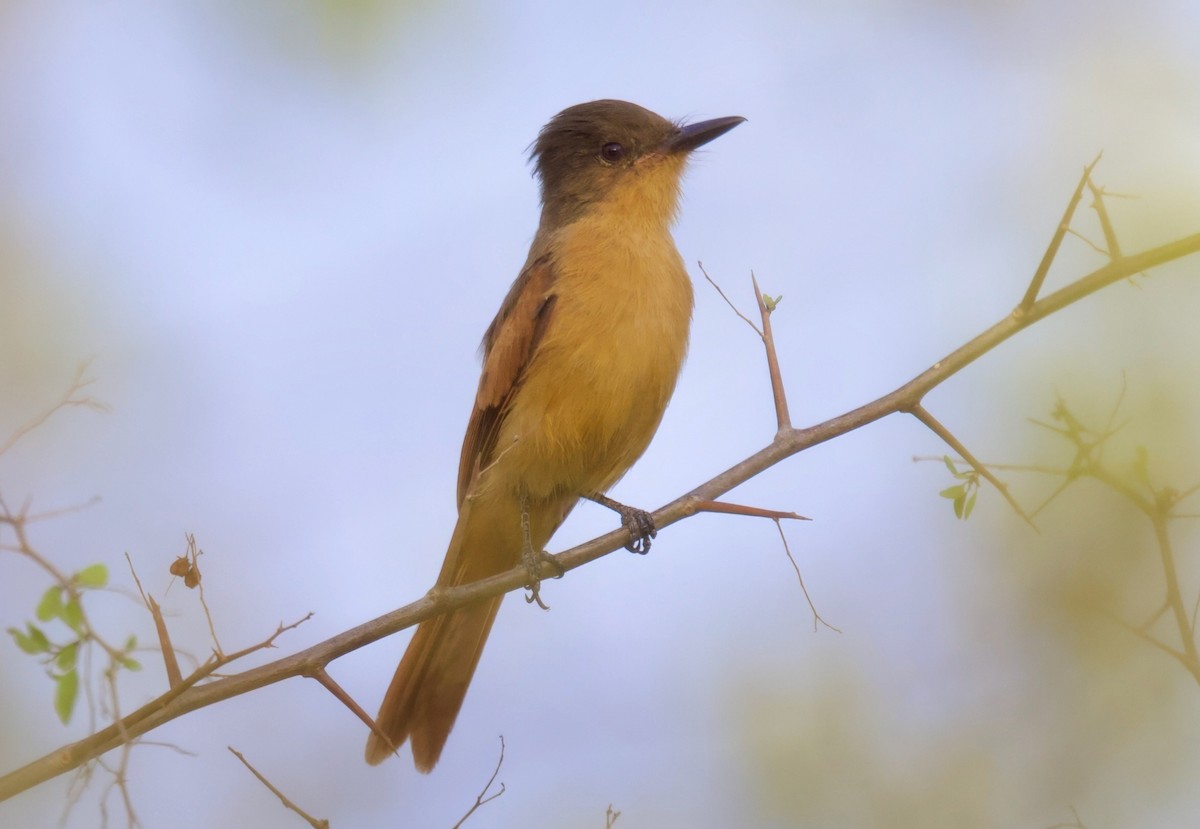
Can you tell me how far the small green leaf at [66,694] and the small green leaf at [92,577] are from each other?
0.17m

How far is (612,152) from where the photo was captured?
5.51 metres

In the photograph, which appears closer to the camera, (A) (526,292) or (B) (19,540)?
(B) (19,540)

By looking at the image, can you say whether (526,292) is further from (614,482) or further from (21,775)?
(21,775)

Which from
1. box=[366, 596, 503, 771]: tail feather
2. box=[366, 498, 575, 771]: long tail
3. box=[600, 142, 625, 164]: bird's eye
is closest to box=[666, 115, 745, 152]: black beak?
box=[600, 142, 625, 164]: bird's eye

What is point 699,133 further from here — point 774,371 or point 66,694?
point 66,694

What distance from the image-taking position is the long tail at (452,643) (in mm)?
4324

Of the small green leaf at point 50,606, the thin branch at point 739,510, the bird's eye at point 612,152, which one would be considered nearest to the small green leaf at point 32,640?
the small green leaf at point 50,606

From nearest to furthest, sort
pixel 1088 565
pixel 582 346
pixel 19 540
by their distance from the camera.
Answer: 1. pixel 19 540
2. pixel 1088 565
3. pixel 582 346

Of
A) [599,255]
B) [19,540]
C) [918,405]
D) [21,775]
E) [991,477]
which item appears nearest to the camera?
[21,775]

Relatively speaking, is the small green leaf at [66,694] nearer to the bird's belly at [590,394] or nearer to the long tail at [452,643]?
the long tail at [452,643]

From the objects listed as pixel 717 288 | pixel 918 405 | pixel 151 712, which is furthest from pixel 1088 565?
pixel 151 712

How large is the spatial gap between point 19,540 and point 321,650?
2.13ft

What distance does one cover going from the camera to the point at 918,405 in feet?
8.73

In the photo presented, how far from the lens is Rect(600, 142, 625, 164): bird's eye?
18.0ft
